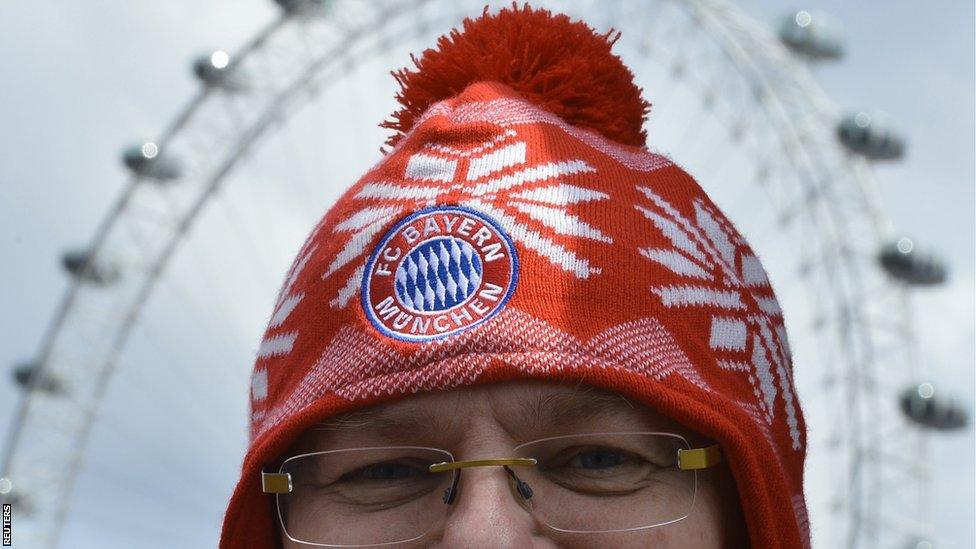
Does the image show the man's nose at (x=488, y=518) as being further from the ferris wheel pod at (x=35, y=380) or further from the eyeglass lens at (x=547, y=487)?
the ferris wheel pod at (x=35, y=380)

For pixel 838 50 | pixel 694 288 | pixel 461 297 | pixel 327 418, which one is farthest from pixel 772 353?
pixel 838 50

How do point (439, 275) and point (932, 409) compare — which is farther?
point (932, 409)

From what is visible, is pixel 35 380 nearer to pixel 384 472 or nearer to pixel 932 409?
pixel 932 409

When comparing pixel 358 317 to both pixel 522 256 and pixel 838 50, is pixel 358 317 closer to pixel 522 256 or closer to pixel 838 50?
pixel 522 256

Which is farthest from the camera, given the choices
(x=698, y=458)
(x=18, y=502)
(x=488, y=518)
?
(x=18, y=502)

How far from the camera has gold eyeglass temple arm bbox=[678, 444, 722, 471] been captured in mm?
1313

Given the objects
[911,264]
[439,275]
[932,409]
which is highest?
[911,264]

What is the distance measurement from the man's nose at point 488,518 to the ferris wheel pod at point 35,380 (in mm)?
18177

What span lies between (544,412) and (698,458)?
0.18m

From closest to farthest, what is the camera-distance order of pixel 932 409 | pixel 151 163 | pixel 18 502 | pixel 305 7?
pixel 932 409 → pixel 305 7 → pixel 151 163 → pixel 18 502

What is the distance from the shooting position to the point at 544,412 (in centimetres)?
127

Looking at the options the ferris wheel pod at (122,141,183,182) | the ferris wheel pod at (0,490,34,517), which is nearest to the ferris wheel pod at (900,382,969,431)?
the ferris wheel pod at (122,141,183,182)

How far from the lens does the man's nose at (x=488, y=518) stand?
119 centimetres

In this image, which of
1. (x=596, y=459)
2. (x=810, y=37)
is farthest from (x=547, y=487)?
(x=810, y=37)
